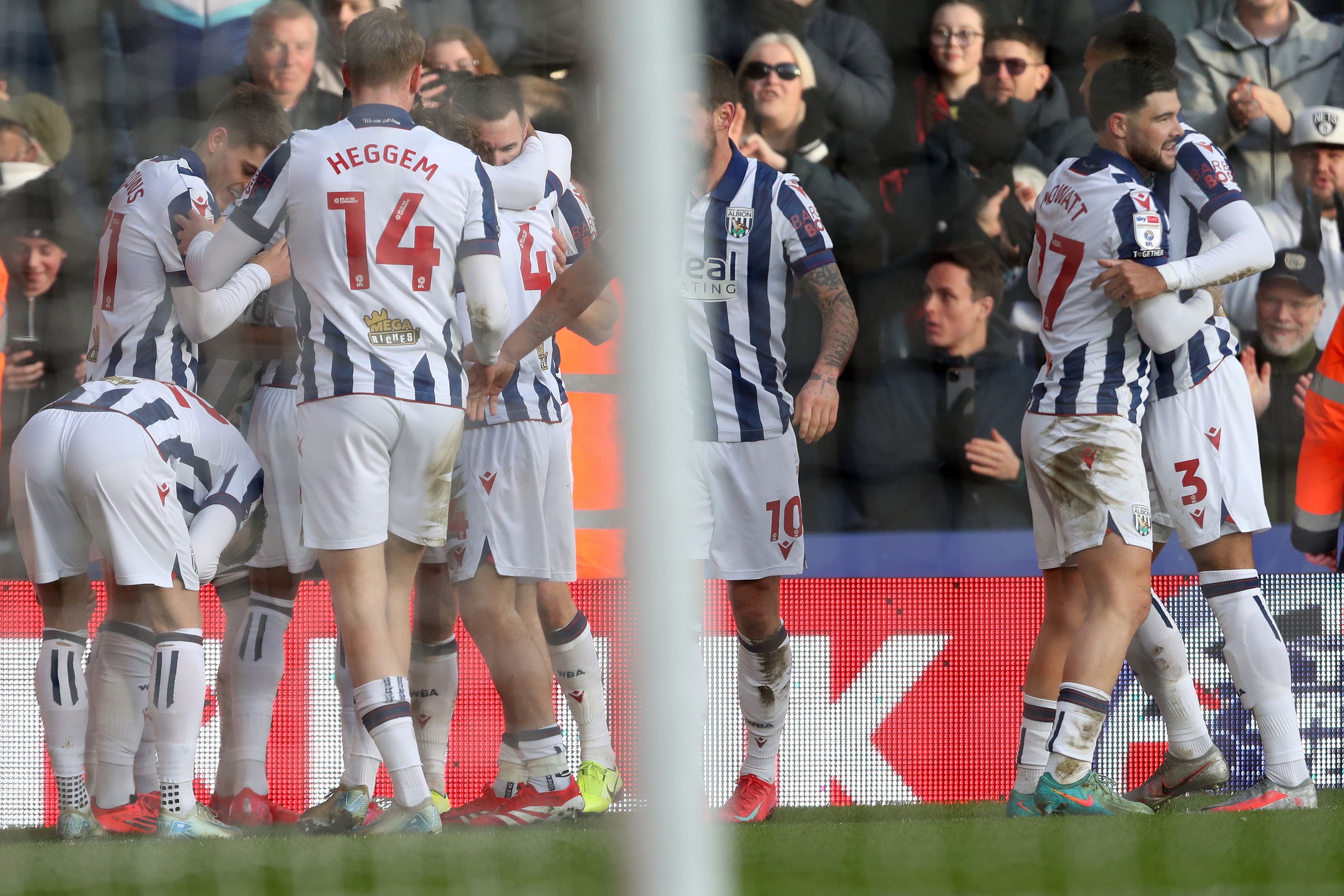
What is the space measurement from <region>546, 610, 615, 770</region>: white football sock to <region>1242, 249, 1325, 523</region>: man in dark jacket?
1.97m

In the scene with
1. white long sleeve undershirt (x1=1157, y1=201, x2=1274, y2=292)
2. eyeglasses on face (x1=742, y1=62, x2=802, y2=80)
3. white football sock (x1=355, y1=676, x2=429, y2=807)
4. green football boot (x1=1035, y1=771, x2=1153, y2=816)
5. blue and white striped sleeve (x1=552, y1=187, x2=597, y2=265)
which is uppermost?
eyeglasses on face (x1=742, y1=62, x2=802, y2=80)

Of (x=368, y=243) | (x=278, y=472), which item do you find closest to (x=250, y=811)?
(x=278, y=472)

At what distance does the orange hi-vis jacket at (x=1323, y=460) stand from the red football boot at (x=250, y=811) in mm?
2754

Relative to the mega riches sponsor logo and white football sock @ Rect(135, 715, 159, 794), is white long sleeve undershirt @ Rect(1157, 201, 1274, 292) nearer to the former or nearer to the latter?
the mega riches sponsor logo

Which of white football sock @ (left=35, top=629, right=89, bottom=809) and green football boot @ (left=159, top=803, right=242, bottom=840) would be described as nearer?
green football boot @ (left=159, top=803, right=242, bottom=840)

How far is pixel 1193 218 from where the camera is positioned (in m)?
3.21

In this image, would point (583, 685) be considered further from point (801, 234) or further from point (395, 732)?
point (801, 234)

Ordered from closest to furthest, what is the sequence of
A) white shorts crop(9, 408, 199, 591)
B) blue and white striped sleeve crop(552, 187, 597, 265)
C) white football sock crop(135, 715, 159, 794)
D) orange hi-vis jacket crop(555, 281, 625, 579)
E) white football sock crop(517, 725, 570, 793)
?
white shorts crop(9, 408, 199, 591), white football sock crop(517, 725, 570, 793), white football sock crop(135, 715, 159, 794), blue and white striped sleeve crop(552, 187, 597, 265), orange hi-vis jacket crop(555, 281, 625, 579)

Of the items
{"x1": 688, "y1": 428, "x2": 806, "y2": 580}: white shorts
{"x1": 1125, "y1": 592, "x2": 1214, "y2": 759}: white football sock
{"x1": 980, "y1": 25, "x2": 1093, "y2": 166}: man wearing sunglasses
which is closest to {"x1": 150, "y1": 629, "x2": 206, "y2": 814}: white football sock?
{"x1": 688, "y1": 428, "x2": 806, "y2": 580}: white shorts

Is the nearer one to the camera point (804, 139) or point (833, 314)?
point (833, 314)

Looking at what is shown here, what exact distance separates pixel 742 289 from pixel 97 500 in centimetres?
147

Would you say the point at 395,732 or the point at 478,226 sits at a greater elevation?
the point at 478,226

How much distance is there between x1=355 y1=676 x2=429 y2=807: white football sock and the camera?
271 centimetres

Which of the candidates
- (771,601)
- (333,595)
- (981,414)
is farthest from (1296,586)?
(333,595)
